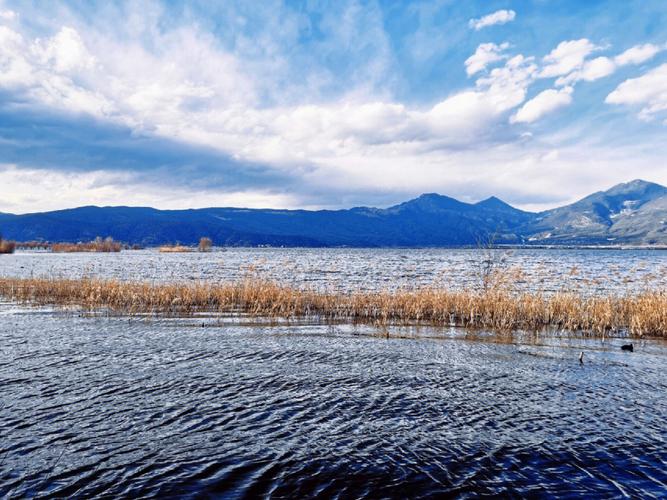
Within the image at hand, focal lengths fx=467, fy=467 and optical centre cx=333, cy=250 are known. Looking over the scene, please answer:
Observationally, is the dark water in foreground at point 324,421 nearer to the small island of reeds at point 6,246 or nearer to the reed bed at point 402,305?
the reed bed at point 402,305

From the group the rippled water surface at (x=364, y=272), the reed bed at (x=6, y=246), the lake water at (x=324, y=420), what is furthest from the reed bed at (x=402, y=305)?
the reed bed at (x=6, y=246)

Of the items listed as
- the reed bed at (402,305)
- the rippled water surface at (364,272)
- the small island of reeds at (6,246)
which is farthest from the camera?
the small island of reeds at (6,246)

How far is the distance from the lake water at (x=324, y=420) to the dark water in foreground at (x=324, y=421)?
0.05 meters

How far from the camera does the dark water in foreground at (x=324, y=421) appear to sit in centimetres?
845

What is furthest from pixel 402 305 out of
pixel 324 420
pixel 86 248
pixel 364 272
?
pixel 86 248

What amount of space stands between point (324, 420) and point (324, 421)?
0.06 meters

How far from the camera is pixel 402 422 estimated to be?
1112cm

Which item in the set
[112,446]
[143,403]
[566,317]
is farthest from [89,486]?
[566,317]

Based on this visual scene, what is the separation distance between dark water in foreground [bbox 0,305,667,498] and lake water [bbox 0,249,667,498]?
0.15 feet

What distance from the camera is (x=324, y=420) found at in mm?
11141

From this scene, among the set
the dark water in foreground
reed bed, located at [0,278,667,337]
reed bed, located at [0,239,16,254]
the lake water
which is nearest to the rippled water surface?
reed bed, located at [0,278,667,337]

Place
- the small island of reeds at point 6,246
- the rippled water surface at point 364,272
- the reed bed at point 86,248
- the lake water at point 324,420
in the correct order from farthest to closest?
1. the reed bed at point 86,248
2. the small island of reeds at point 6,246
3. the rippled water surface at point 364,272
4. the lake water at point 324,420

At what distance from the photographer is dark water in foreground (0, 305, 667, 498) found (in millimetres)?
8445

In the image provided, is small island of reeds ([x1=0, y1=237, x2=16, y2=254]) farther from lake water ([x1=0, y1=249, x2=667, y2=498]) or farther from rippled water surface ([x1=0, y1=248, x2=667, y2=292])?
lake water ([x1=0, y1=249, x2=667, y2=498])
